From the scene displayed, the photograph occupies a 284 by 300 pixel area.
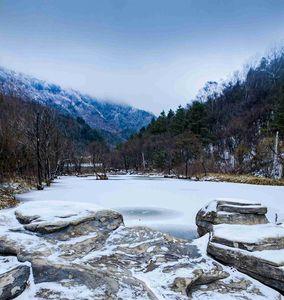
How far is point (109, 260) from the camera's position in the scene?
20.5ft

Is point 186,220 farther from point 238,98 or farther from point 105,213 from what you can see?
point 238,98

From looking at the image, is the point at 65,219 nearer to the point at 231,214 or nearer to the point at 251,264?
the point at 251,264

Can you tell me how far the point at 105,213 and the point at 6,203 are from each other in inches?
378

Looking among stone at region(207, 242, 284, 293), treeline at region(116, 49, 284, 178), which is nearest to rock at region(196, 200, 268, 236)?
stone at region(207, 242, 284, 293)

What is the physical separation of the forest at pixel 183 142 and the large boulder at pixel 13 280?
21296mm

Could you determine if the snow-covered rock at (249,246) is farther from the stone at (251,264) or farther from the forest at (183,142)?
the forest at (183,142)

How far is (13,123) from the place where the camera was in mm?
38375

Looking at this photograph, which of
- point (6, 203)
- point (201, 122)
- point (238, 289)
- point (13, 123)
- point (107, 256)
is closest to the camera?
point (238, 289)

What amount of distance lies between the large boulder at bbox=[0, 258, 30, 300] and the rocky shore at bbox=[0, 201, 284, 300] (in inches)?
0.5

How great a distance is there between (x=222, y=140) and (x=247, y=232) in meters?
60.4

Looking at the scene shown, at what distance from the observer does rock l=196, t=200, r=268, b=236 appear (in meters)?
8.59

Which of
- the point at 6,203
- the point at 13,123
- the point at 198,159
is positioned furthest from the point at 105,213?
the point at 198,159

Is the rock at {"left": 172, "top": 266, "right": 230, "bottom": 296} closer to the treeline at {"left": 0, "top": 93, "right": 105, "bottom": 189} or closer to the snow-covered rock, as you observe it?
the snow-covered rock

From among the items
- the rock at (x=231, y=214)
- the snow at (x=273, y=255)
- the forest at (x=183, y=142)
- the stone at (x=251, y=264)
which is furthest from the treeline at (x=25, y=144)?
the snow at (x=273, y=255)
